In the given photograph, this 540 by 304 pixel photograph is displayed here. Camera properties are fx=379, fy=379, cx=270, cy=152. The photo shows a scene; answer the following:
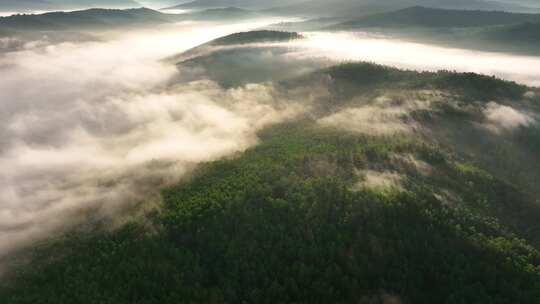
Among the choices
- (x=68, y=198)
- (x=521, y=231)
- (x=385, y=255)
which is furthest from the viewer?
(x=68, y=198)

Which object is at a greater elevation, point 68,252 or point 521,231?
point 68,252

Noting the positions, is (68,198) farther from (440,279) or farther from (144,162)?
(440,279)

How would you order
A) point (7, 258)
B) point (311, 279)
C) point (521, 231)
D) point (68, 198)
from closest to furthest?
point (311, 279) < point (7, 258) < point (521, 231) < point (68, 198)

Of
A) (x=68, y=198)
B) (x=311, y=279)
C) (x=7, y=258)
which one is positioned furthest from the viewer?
(x=68, y=198)

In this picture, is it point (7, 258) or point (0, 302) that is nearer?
point (0, 302)

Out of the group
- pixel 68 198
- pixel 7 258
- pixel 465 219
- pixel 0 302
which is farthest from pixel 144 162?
pixel 465 219

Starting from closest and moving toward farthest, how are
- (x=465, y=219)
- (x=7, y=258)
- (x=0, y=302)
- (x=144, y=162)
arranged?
(x=0, y=302)
(x=7, y=258)
(x=465, y=219)
(x=144, y=162)

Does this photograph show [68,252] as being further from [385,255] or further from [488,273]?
[488,273]

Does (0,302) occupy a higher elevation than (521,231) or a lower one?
higher

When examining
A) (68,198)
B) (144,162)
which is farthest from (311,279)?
(144,162)
